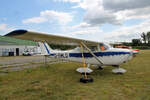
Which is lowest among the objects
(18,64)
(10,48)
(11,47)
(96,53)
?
(18,64)

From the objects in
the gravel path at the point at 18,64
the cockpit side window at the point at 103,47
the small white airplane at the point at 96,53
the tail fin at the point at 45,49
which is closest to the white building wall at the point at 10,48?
the gravel path at the point at 18,64

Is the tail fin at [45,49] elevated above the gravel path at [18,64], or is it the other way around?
the tail fin at [45,49]

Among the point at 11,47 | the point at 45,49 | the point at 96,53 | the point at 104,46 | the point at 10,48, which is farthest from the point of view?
the point at 11,47

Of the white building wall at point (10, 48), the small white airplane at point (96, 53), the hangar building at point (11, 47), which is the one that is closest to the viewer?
the small white airplane at point (96, 53)

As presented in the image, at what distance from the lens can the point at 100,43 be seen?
22.4 ft

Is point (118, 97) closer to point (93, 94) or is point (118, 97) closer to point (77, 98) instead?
point (93, 94)

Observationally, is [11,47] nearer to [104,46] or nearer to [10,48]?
[10,48]

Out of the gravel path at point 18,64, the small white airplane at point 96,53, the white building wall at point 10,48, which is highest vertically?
the white building wall at point 10,48

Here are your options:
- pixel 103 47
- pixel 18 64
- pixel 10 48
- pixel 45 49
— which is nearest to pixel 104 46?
pixel 103 47

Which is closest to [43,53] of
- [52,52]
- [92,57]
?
[52,52]

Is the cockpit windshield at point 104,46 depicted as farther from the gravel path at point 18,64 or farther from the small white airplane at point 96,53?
the gravel path at point 18,64

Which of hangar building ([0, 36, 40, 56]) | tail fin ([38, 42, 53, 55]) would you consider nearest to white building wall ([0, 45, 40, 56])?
hangar building ([0, 36, 40, 56])

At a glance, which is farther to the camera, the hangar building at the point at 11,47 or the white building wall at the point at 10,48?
the hangar building at the point at 11,47

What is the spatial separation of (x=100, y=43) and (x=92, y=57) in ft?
3.18
